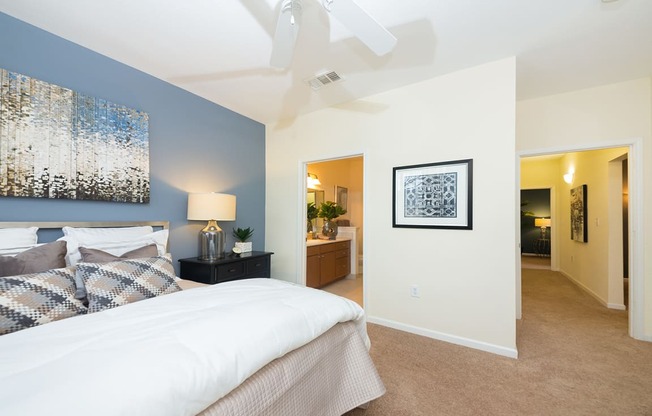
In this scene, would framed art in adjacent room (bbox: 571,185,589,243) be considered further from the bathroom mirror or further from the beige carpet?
the bathroom mirror

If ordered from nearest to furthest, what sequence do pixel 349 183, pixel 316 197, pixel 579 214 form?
1. pixel 579 214
2. pixel 316 197
3. pixel 349 183

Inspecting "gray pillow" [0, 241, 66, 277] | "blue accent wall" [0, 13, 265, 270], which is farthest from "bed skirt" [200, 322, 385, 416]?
"blue accent wall" [0, 13, 265, 270]

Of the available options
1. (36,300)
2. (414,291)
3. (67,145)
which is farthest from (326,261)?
(36,300)

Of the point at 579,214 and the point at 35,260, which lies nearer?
the point at 35,260

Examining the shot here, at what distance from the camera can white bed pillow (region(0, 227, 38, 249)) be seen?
1642 millimetres

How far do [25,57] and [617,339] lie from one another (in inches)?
218

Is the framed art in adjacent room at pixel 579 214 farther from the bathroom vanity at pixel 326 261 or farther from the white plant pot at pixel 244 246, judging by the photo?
the white plant pot at pixel 244 246

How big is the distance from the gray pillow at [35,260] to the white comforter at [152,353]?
2.00 feet

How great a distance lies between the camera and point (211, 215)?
2.71 m

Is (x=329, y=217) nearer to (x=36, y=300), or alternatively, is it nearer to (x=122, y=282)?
(x=122, y=282)

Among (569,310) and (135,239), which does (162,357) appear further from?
(569,310)

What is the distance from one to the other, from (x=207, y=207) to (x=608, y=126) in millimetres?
4153

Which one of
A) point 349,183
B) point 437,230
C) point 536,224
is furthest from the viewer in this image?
point 536,224

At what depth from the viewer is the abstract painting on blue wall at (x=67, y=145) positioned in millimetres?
1795
